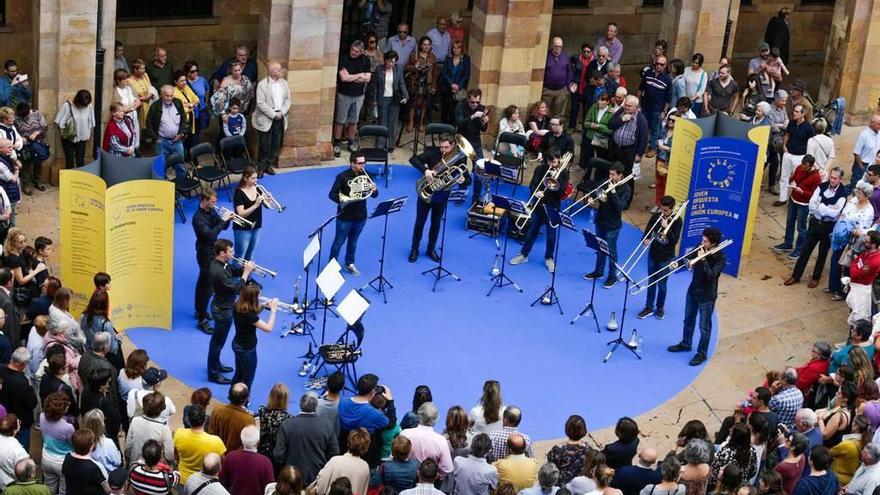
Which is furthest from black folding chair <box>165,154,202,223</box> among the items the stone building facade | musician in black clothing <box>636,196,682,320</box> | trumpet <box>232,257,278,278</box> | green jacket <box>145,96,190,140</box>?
musician in black clothing <box>636,196,682,320</box>

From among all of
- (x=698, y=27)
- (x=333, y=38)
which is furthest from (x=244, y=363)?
(x=698, y=27)

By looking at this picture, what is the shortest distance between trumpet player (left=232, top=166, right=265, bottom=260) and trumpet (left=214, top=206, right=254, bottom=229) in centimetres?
4

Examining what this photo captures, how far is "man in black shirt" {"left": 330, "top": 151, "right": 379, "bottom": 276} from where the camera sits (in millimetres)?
20484

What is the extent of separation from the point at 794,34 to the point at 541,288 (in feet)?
40.1

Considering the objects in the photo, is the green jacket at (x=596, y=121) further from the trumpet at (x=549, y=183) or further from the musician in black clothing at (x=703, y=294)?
the musician in black clothing at (x=703, y=294)

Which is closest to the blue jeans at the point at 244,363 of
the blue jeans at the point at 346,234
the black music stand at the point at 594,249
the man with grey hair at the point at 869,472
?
the blue jeans at the point at 346,234

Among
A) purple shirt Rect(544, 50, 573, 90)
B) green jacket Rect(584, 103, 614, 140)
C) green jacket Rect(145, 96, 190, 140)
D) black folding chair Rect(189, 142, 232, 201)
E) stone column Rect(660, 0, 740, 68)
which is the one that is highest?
stone column Rect(660, 0, 740, 68)

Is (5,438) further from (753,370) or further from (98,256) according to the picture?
(753,370)

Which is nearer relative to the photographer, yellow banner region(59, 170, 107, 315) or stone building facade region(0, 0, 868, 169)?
yellow banner region(59, 170, 107, 315)

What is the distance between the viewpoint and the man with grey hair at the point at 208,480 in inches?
545

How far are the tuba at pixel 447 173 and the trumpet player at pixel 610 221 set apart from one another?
187 cm

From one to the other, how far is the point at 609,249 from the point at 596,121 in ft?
10.4

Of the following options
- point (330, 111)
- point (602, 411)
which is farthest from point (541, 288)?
point (330, 111)

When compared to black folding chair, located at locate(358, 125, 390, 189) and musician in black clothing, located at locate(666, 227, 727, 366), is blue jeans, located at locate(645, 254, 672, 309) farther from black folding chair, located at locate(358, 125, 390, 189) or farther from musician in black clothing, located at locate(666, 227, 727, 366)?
black folding chair, located at locate(358, 125, 390, 189)
